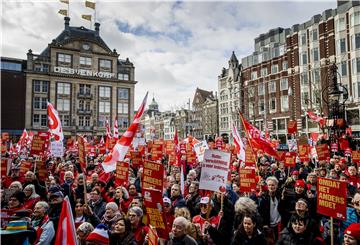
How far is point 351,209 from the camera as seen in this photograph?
16.5ft

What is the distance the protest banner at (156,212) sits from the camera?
4.17 metres

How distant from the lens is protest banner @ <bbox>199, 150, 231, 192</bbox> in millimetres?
5629

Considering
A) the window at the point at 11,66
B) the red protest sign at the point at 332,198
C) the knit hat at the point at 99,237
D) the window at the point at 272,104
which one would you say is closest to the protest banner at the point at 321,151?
the red protest sign at the point at 332,198

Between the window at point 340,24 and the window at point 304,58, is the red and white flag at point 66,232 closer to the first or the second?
the window at point 340,24

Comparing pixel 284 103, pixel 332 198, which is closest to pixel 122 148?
pixel 332 198

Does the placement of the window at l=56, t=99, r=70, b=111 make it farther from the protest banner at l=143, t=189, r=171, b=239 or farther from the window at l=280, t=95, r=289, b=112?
the protest banner at l=143, t=189, r=171, b=239

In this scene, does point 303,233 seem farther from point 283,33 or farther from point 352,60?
point 283,33

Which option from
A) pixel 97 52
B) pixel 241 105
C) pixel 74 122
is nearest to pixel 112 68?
pixel 97 52

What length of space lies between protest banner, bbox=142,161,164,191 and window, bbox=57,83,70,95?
189 feet

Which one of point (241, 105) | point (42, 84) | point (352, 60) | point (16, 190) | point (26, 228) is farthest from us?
point (241, 105)

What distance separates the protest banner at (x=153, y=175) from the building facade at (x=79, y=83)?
183ft

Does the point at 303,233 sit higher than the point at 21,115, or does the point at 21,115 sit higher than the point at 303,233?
the point at 21,115

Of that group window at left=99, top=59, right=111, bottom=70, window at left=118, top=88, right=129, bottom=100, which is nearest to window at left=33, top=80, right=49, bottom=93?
window at left=99, top=59, right=111, bottom=70

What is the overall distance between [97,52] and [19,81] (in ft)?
50.3
